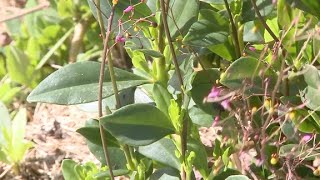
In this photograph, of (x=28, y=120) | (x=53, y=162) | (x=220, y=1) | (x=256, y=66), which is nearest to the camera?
(x=256, y=66)

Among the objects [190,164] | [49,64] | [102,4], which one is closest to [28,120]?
[49,64]

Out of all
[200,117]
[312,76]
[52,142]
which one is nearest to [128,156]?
[200,117]

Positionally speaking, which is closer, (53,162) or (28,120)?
(53,162)

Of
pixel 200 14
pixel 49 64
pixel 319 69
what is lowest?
pixel 49 64

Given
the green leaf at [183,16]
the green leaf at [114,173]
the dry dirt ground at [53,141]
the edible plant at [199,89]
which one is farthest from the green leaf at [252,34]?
the dry dirt ground at [53,141]

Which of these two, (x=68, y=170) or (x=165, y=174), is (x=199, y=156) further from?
(x=68, y=170)

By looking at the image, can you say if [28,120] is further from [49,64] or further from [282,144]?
[282,144]

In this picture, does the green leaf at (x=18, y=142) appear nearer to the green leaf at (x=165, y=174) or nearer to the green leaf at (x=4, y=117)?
the green leaf at (x=4, y=117)
